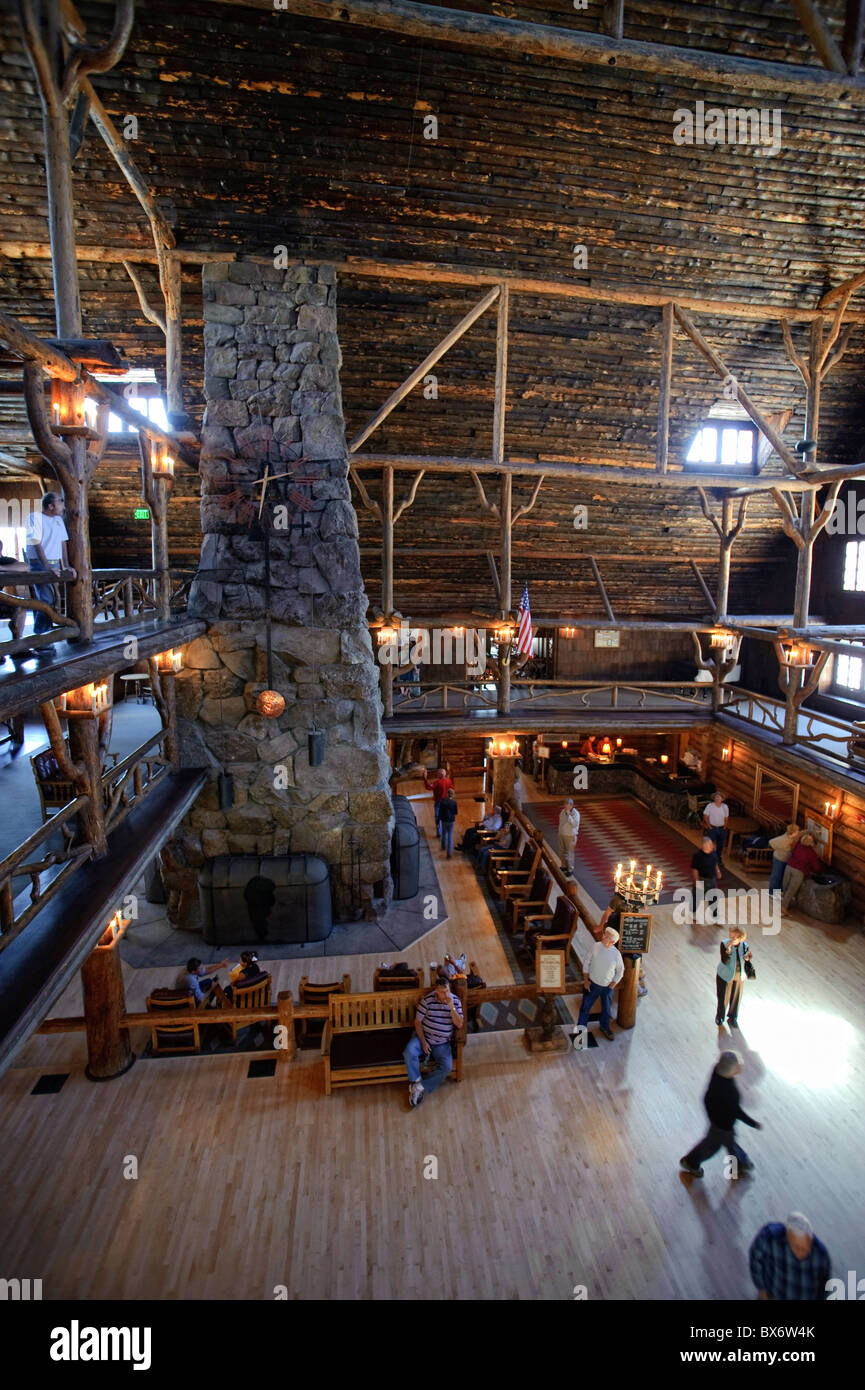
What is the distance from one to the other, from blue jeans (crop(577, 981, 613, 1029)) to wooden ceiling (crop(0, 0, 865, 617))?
32.4ft

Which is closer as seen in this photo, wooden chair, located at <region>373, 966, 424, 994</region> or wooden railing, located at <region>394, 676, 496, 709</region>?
wooden chair, located at <region>373, 966, 424, 994</region>

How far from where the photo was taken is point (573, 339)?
460 inches

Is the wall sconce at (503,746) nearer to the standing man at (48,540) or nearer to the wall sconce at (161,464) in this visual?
the wall sconce at (161,464)

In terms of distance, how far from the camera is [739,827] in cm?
1411

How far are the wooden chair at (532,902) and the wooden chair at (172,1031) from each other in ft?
15.2

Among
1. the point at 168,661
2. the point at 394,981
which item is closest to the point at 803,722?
the point at 394,981

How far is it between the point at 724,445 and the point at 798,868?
8733 millimetres

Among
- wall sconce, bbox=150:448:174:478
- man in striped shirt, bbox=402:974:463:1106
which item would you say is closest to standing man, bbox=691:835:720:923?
man in striped shirt, bbox=402:974:463:1106

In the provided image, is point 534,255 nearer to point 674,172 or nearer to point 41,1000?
point 674,172

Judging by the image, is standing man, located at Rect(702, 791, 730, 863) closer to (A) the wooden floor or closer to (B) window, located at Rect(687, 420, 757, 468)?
(A) the wooden floor

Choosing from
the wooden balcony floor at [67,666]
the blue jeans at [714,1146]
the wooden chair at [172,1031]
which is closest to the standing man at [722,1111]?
the blue jeans at [714,1146]

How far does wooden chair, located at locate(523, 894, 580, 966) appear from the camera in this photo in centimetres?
823

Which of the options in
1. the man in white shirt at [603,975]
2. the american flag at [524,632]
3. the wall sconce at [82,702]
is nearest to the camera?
the wall sconce at [82,702]

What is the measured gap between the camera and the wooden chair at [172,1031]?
A: 23.9 ft
